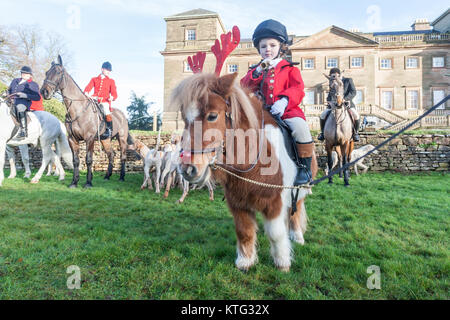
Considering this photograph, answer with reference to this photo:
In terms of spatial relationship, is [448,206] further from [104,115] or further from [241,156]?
[104,115]

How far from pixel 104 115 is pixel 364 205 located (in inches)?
361

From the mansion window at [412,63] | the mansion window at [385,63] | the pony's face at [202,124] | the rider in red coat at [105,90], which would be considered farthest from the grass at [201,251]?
the mansion window at [412,63]

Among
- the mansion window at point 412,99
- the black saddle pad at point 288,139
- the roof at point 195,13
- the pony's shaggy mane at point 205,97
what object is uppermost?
the roof at point 195,13

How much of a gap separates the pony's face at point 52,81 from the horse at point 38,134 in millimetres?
1635

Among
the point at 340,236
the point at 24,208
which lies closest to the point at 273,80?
the point at 340,236

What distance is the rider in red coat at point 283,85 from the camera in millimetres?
3088

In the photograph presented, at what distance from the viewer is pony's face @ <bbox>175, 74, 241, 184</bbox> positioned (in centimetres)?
211

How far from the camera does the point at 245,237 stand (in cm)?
298

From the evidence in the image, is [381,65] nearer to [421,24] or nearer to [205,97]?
[421,24]

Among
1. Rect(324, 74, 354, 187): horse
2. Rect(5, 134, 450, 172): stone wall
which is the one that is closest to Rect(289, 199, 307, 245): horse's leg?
Rect(324, 74, 354, 187): horse

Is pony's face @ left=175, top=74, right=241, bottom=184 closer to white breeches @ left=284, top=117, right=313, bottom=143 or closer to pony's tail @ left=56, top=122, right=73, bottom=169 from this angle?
white breeches @ left=284, top=117, right=313, bottom=143

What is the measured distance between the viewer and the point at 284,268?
→ 2.93m

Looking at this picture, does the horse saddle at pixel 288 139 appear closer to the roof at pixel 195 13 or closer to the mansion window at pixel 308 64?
the mansion window at pixel 308 64

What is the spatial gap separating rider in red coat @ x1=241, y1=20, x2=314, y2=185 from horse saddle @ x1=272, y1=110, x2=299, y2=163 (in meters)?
0.04
